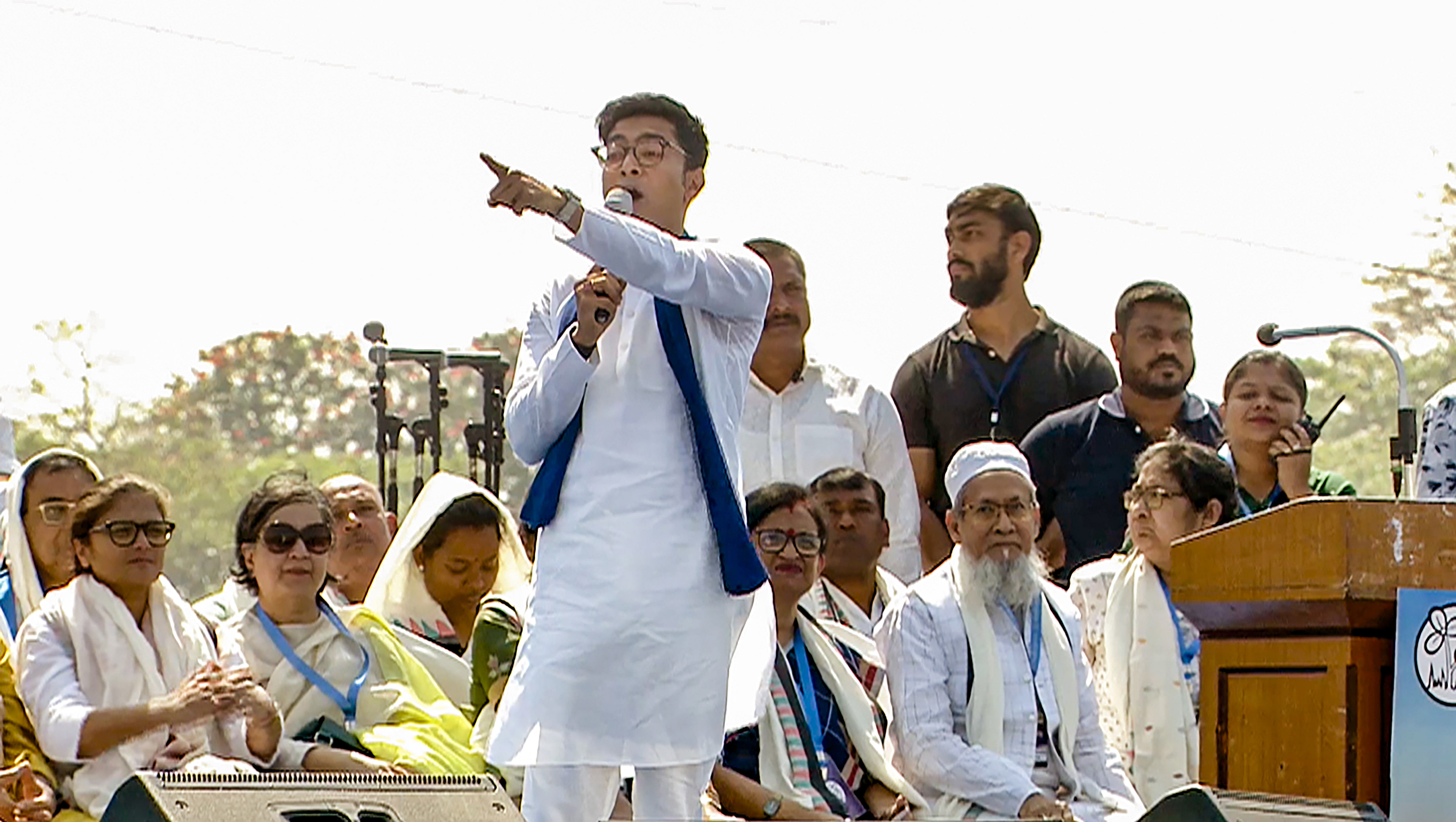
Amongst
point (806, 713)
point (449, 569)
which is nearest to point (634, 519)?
point (806, 713)

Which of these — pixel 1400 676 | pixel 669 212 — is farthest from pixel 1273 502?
pixel 1400 676

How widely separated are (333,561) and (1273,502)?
2.61 metres

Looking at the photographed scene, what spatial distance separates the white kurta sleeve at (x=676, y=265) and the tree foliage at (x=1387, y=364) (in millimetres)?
9477

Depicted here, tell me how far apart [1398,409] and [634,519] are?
253 cm

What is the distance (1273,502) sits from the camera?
232 inches

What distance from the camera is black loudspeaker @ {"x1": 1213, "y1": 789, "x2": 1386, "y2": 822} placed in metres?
2.72

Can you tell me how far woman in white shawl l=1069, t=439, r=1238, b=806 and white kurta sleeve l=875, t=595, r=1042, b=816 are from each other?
0.31 metres

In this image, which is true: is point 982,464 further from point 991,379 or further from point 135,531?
point 135,531

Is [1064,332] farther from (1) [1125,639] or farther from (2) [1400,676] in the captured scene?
(2) [1400,676]

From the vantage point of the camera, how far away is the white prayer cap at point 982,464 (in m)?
5.46

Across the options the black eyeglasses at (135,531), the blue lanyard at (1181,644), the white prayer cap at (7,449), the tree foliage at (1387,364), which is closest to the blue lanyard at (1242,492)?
the blue lanyard at (1181,644)

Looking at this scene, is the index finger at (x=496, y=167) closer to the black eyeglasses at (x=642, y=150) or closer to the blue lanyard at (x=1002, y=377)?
the black eyeglasses at (x=642, y=150)

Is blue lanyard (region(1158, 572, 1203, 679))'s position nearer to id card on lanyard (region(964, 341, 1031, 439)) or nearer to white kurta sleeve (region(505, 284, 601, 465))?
id card on lanyard (region(964, 341, 1031, 439))

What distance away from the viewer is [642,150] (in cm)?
398
